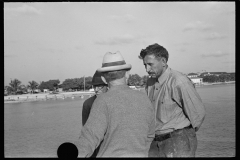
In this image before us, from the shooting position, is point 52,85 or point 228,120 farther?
point 52,85

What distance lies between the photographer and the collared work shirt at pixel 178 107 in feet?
11.0

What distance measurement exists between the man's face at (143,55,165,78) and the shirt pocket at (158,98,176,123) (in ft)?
1.13

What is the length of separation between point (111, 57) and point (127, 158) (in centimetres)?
80

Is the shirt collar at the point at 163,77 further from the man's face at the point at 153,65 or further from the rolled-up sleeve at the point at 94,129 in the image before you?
the rolled-up sleeve at the point at 94,129

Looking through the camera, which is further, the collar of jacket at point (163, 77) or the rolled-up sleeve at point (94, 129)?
the collar of jacket at point (163, 77)

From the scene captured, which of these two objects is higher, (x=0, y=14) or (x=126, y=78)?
(x=0, y=14)

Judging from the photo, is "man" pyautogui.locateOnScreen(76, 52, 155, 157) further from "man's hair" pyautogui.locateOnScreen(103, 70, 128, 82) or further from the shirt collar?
the shirt collar

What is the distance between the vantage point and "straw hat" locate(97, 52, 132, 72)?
7.70 feet

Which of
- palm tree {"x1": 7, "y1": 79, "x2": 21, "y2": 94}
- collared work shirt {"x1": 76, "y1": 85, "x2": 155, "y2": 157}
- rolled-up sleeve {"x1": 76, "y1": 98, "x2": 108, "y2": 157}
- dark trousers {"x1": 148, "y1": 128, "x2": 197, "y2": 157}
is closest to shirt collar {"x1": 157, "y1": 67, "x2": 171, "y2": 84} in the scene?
dark trousers {"x1": 148, "y1": 128, "x2": 197, "y2": 157}

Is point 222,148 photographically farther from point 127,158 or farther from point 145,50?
point 127,158

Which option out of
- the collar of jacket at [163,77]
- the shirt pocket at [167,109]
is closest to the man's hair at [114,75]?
the shirt pocket at [167,109]

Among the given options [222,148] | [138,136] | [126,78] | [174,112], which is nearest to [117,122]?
[138,136]

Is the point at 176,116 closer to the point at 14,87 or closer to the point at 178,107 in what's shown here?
the point at 178,107

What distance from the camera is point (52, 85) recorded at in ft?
388
